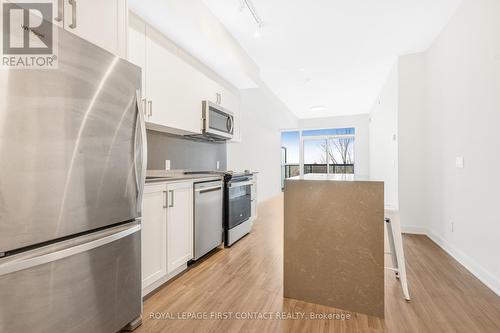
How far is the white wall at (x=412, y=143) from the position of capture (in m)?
3.54

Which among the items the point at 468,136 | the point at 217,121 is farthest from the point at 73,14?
the point at 468,136

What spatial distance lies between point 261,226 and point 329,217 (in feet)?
8.15

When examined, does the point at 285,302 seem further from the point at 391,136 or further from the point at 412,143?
the point at 391,136

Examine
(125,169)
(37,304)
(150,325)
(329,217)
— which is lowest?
(150,325)

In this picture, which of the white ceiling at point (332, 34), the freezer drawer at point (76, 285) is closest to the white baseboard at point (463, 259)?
the white ceiling at point (332, 34)

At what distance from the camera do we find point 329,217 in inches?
69.2

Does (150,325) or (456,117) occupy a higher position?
(456,117)

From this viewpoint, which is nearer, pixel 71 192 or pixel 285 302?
pixel 71 192

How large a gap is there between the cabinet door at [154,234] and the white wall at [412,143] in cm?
351

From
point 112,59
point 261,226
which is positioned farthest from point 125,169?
point 261,226

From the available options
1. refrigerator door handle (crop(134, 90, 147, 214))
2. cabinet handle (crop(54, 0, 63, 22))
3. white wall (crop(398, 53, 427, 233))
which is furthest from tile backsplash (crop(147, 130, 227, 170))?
white wall (crop(398, 53, 427, 233))

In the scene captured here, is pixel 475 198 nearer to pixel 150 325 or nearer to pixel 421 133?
pixel 421 133

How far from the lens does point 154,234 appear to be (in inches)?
75.9

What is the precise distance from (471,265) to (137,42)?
3840 mm
